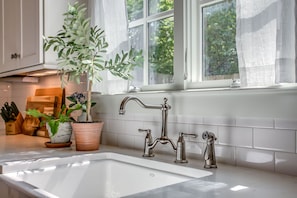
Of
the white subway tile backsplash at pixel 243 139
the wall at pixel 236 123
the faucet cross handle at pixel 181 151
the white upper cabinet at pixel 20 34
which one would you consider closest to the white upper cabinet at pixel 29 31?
the white upper cabinet at pixel 20 34

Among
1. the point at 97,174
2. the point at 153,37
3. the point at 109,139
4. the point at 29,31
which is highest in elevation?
the point at 29,31

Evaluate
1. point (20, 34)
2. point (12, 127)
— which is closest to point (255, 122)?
point (20, 34)

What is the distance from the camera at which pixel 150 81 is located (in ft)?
5.70

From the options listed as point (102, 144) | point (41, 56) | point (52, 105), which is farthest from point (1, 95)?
point (102, 144)

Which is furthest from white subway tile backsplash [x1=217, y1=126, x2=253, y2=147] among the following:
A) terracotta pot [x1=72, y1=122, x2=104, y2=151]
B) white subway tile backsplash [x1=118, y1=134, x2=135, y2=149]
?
terracotta pot [x1=72, y1=122, x2=104, y2=151]

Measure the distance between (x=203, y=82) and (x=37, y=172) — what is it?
80 centimetres

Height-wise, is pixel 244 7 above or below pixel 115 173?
above

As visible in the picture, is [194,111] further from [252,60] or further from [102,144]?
[102,144]

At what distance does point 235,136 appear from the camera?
3.98ft

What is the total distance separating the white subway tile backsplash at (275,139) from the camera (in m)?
1.05

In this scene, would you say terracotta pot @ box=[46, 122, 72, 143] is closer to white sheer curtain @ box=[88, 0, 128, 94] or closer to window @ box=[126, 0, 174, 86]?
white sheer curtain @ box=[88, 0, 128, 94]

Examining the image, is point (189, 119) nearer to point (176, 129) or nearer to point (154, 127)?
point (176, 129)

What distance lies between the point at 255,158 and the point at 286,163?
0.38 ft

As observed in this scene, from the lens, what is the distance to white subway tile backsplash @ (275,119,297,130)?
104cm
